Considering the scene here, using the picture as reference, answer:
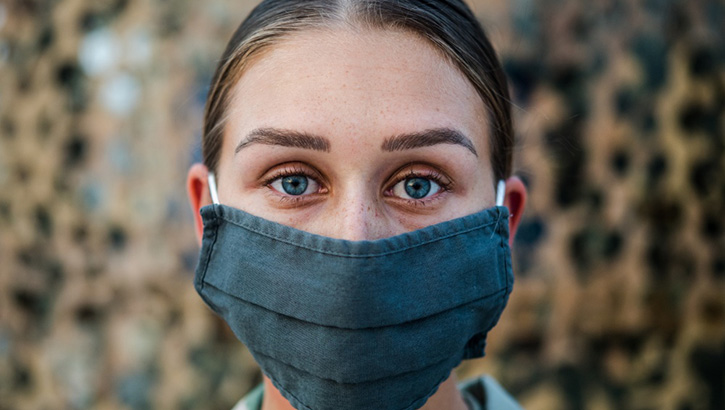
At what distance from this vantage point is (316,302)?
1.26 metres

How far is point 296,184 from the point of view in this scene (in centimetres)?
135

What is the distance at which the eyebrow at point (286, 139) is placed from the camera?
1289 mm

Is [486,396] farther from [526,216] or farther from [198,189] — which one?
[526,216]

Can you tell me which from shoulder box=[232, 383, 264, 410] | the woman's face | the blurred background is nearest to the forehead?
the woman's face

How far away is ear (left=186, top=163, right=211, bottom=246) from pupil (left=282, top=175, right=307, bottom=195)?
0.27m

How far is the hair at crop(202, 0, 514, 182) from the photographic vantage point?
54.7 inches

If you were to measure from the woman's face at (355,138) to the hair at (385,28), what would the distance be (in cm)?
3

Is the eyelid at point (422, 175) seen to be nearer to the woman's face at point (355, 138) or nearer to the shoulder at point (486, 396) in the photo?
the woman's face at point (355, 138)

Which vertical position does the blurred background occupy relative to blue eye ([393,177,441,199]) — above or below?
below

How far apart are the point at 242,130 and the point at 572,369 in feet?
6.55

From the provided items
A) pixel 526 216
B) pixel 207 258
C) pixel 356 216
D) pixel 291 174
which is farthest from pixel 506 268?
pixel 526 216

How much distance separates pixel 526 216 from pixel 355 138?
176 centimetres

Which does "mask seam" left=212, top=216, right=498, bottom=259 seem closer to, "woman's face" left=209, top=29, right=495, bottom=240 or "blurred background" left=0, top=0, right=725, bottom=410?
"woman's face" left=209, top=29, right=495, bottom=240

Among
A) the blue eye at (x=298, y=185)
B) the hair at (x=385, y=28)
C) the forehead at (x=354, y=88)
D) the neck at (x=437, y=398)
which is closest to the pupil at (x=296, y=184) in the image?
the blue eye at (x=298, y=185)
